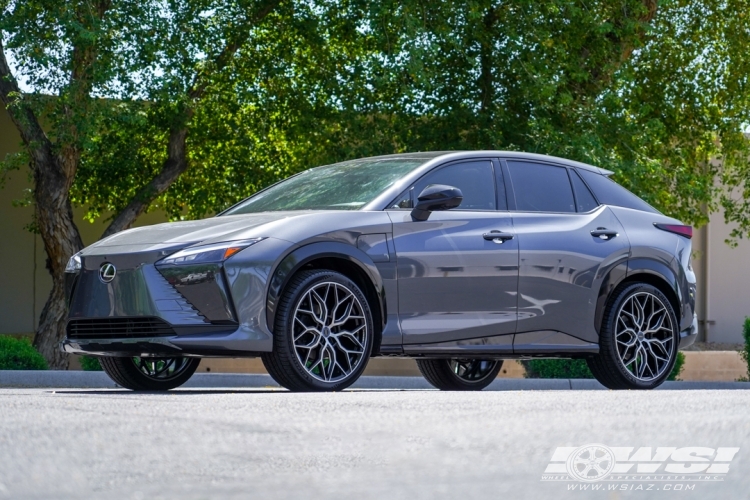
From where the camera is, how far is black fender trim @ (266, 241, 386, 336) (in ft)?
24.4

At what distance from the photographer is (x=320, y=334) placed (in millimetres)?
7617

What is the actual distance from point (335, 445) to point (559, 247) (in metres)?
4.88

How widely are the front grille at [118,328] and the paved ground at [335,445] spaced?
1.59m

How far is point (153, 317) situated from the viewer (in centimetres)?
749

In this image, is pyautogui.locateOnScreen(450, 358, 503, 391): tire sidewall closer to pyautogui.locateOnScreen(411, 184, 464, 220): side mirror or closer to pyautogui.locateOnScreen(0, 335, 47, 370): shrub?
pyautogui.locateOnScreen(411, 184, 464, 220): side mirror

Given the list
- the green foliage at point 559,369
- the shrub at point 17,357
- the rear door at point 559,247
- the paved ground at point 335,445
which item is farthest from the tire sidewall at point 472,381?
the shrub at point 17,357

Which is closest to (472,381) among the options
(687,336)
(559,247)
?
(687,336)

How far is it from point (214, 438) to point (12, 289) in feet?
64.6

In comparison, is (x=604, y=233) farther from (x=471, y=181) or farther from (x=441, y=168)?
(x=441, y=168)

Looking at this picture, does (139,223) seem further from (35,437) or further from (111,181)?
(35,437)

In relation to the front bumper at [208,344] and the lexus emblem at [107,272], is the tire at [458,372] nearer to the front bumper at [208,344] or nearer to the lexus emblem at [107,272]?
the front bumper at [208,344]

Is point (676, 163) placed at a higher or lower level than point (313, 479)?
higher

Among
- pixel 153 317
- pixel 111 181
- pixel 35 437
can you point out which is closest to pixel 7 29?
pixel 111 181

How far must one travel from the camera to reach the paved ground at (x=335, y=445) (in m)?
3.60
